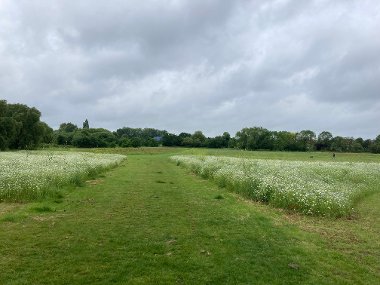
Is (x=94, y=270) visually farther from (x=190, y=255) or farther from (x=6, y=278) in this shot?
(x=190, y=255)

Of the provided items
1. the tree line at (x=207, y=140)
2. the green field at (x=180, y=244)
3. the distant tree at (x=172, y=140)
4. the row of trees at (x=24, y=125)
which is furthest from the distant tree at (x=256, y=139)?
the green field at (x=180, y=244)

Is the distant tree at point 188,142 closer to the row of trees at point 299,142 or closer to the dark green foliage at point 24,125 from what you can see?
the row of trees at point 299,142

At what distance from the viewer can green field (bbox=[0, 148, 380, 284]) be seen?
7884 mm

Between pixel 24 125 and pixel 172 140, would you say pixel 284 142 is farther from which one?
pixel 24 125

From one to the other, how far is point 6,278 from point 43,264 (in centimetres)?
96

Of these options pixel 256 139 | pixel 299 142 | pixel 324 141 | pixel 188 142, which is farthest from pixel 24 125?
pixel 324 141

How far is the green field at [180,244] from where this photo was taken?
7.88m

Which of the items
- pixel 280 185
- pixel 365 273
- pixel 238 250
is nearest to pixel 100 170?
pixel 280 185

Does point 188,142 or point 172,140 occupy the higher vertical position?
point 172,140

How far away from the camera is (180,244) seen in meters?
10.3

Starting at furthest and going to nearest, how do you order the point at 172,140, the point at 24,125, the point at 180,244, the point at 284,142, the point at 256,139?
the point at 172,140 < the point at 284,142 < the point at 256,139 < the point at 24,125 < the point at 180,244

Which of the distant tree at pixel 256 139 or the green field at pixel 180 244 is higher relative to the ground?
the distant tree at pixel 256 139

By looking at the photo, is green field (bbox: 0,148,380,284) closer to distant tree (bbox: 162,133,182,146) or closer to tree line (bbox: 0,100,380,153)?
tree line (bbox: 0,100,380,153)

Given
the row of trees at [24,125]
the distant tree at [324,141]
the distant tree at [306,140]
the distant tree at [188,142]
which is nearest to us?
the row of trees at [24,125]
